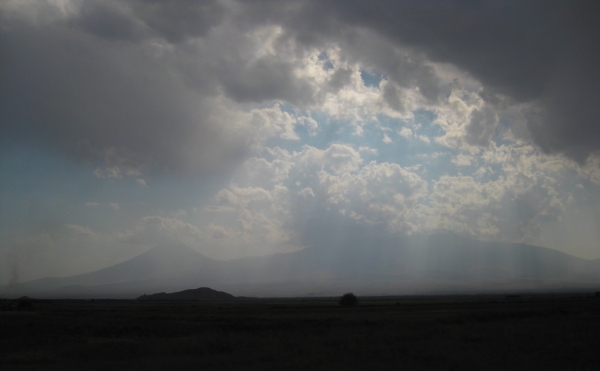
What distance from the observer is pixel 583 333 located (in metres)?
27.8

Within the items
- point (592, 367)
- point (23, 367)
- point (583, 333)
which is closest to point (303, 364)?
point (592, 367)

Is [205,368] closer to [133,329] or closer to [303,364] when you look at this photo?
[303,364]

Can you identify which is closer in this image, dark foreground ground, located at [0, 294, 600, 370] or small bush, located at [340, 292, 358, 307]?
dark foreground ground, located at [0, 294, 600, 370]

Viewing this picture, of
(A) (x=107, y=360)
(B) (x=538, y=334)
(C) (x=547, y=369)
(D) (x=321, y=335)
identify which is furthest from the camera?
(D) (x=321, y=335)

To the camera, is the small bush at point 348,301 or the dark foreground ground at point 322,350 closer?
the dark foreground ground at point 322,350

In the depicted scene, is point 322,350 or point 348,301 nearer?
point 322,350

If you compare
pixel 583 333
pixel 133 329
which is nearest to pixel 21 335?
pixel 133 329

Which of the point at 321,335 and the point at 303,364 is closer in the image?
the point at 303,364

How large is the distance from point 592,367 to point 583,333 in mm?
13297

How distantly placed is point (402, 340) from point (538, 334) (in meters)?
9.30

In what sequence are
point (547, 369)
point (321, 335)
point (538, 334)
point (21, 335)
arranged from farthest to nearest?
point (21, 335) < point (321, 335) < point (538, 334) < point (547, 369)

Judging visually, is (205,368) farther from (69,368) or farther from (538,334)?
(538,334)

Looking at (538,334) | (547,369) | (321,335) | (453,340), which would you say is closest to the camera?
(547,369)

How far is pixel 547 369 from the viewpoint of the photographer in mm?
16531
